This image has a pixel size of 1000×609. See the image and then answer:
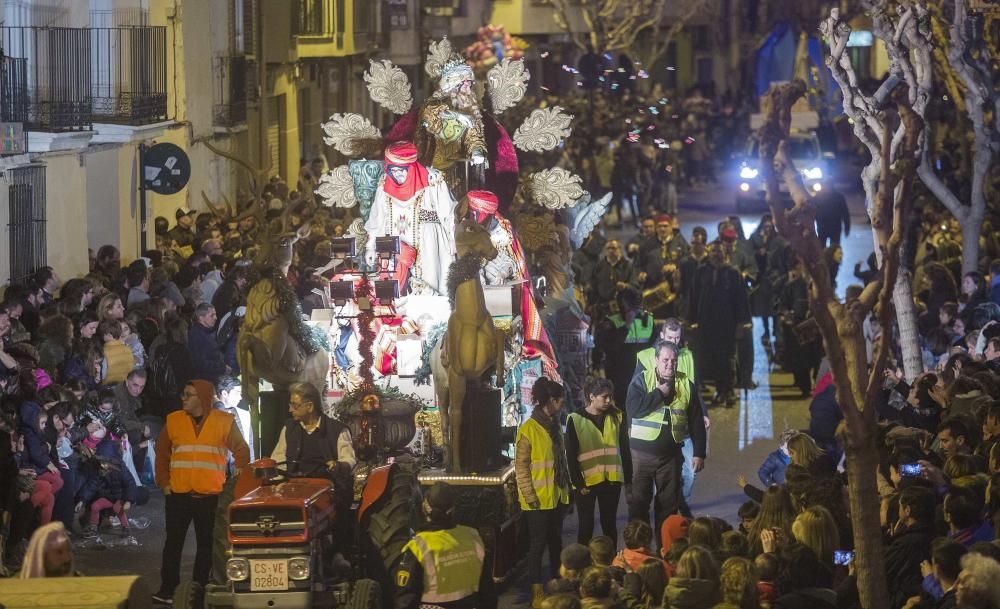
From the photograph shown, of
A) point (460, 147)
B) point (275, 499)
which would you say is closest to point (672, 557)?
point (275, 499)

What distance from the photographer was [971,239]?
22.1 m

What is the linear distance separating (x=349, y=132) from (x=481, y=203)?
144 cm

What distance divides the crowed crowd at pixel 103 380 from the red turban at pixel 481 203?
145cm

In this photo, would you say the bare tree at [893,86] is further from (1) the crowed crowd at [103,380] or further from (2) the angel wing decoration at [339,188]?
(1) the crowed crowd at [103,380]

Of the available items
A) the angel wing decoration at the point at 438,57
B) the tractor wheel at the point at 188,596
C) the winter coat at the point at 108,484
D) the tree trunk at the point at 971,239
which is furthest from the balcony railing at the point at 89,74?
the tractor wheel at the point at 188,596

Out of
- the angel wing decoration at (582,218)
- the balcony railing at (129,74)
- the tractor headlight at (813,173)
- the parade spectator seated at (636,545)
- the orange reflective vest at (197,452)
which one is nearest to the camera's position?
the parade spectator seated at (636,545)

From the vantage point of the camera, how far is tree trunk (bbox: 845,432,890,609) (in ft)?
33.2

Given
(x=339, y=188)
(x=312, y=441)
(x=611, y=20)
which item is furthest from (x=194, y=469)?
(x=611, y=20)

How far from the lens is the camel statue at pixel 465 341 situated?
13820 millimetres

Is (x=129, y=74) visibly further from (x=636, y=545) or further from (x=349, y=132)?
(x=636, y=545)

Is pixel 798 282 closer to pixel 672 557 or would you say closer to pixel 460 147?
pixel 460 147

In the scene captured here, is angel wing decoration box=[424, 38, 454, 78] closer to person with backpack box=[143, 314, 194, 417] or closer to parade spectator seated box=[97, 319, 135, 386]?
person with backpack box=[143, 314, 194, 417]

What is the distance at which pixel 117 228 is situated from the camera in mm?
25844

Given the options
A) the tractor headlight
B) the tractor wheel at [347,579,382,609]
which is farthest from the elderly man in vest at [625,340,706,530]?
the tractor headlight
